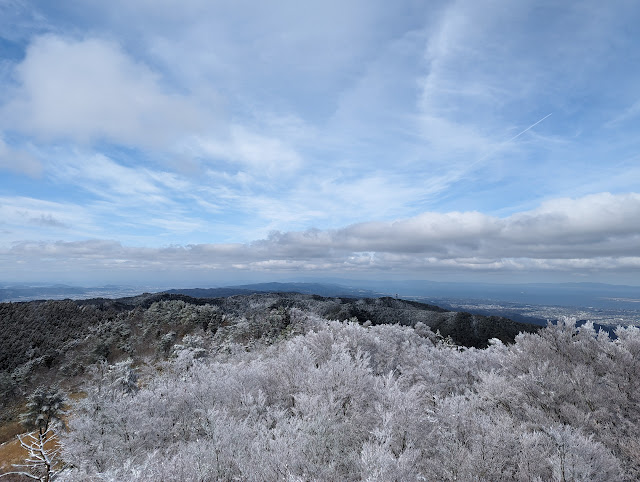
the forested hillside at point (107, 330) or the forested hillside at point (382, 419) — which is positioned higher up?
the forested hillside at point (382, 419)

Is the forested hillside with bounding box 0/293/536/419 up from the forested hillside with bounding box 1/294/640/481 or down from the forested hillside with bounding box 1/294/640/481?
down

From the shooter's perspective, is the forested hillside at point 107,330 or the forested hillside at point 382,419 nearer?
the forested hillside at point 382,419

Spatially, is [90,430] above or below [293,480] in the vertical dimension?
below

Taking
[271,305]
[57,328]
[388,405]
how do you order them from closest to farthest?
[388,405], [57,328], [271,305]

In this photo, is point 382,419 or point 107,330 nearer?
point 382,419

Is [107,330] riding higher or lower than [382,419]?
lower

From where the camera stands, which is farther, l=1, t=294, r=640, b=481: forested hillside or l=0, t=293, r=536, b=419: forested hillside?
l=0, t=293, r=536, b=419: forested hillside

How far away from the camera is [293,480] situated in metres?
9.83

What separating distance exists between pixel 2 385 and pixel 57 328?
48574 millimetres

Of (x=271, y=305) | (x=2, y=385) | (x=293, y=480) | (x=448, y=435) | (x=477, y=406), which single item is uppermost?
(x=293, y=480)

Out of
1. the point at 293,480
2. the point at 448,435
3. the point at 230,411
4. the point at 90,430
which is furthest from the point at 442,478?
the point at 90,430

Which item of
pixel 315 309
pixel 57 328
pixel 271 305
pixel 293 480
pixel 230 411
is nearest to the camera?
pixel 293 480

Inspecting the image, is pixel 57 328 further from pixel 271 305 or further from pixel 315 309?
pixel 315 309

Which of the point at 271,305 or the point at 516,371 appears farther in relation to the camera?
the point at 271,305
